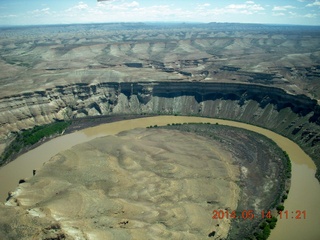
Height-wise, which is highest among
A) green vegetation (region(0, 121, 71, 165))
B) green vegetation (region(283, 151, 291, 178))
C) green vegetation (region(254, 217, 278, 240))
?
green vegetation (region(254, 217, 278, 240))

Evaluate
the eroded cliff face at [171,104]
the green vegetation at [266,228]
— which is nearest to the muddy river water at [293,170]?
the green vegetation at [266,228]

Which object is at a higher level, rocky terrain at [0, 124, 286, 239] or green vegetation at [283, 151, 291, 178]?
rocky terrain at [0, 124, 286, 239]

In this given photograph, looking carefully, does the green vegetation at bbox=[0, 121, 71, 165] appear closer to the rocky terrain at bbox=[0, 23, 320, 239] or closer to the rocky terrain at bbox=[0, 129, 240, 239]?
the rocky terrain at bbox=[0, 23, 320, 239]

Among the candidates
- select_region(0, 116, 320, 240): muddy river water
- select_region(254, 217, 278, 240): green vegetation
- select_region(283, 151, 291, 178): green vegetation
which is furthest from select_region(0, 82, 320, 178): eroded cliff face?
select_region(254, 217, 278, 240): green vegetation

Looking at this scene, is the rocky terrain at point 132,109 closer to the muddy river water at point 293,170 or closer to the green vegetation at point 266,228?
the muddy river water at point 293,170

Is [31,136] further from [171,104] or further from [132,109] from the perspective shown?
[171,104]

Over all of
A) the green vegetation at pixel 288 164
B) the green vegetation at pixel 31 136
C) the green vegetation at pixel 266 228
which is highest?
the green vegetation at pixel 266 228
